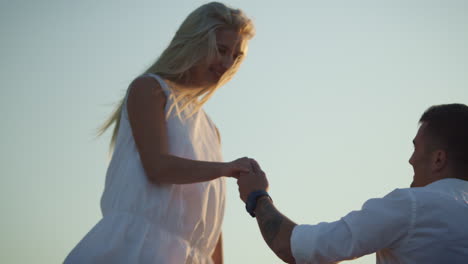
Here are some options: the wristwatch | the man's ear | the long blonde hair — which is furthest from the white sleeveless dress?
the man's ear

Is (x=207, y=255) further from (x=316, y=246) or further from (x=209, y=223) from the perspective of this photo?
(x=316, y=246)

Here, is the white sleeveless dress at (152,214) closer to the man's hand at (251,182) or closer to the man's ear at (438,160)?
the man's hand at (251,182)

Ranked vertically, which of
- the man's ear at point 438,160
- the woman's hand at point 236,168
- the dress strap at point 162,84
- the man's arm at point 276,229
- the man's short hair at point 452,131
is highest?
the dress strap at point 162,84

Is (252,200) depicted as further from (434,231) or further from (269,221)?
(434,231)

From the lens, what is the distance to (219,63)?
13.7 feet

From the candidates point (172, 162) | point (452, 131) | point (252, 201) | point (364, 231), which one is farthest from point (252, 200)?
point (452, 131)

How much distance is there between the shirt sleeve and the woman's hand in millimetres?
838

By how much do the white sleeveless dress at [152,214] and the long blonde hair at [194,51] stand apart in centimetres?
21

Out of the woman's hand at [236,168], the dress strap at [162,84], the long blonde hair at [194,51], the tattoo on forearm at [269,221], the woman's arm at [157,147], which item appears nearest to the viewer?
the tattoo on forearm at [269,221]

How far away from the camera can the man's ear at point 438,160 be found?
3.31 metres

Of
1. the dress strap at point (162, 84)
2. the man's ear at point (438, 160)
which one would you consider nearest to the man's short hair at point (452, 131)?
the man's ear at point (438, 160)

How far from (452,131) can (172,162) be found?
5.62 feet

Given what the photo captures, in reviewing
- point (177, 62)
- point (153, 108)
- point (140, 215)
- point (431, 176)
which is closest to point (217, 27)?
point (177, 62)

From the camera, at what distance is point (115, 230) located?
344 cm
